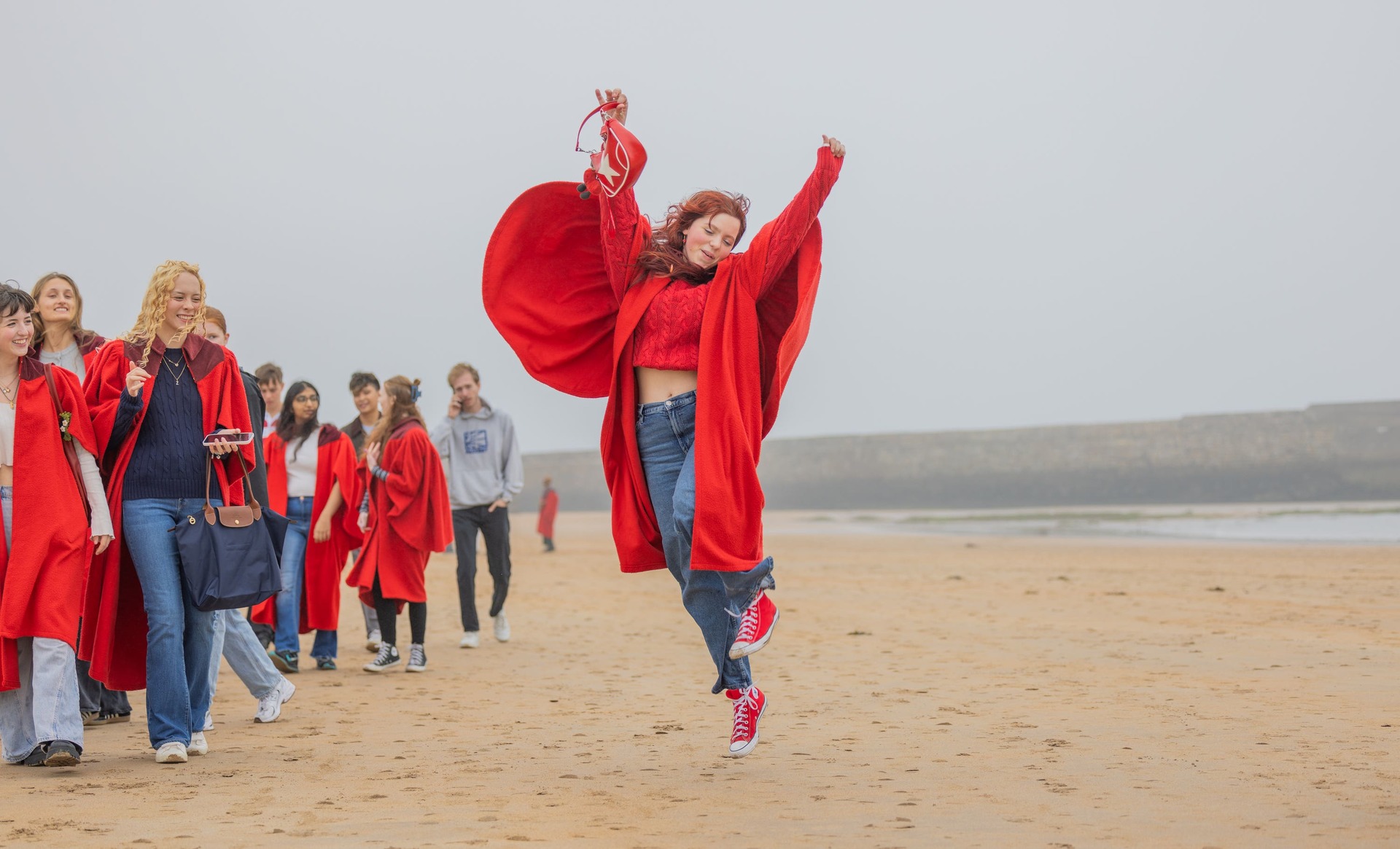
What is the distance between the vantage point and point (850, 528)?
1335 inches

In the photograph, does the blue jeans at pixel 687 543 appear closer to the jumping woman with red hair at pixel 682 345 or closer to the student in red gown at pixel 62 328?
the jumping woman with red hair at pixel 682 345

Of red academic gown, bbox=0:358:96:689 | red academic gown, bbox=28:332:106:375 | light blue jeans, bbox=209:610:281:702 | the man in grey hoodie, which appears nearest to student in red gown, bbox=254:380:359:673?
the man in grey hoodie

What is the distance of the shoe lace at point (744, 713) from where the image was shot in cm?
494

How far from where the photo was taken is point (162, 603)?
17.0ft

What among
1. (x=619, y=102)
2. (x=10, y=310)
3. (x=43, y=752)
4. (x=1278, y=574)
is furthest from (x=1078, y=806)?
(x=1278, y=574)

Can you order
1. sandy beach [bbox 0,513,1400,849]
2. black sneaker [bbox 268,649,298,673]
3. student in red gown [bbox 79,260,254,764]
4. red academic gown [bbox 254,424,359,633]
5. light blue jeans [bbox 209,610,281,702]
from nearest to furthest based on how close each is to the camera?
1. sandy beach [bbox 0,513,1400,849]
2. student in red gown [bbox 79,260,254,764]
3. light blue jeans [bbox 209,610,281,702]
4. black sneaker [bbox 268,649,298,673]
5. red academic gown [bbox 254,424,359,633]

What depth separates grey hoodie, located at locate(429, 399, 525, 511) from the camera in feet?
31.4

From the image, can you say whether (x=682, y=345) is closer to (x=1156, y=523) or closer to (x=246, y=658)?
(x=246, y=658)

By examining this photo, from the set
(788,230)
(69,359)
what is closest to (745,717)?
(788,230)

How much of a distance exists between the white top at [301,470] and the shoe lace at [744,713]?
4623 mm

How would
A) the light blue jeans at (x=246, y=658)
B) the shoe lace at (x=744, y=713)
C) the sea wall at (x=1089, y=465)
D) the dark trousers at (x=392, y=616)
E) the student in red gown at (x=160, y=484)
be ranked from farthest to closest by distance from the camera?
the sea wall at (x=1089, y=465), the dark trousers at (x=392, y=616), the light blue jeans at (x=246, y=658), the student in red gown at (x=160, y=484), the shoe lace at (x=744, y=713)

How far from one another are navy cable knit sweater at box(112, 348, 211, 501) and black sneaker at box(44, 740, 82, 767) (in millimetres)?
971

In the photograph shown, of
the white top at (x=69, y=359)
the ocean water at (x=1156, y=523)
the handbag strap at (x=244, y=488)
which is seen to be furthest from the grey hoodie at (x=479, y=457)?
the ocean water at (x=1156, y=523)

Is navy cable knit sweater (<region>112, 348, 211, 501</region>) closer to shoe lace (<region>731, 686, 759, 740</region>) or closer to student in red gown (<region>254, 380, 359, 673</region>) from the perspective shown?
shoe lace (<region>731, 686, 759, 740</region>)
